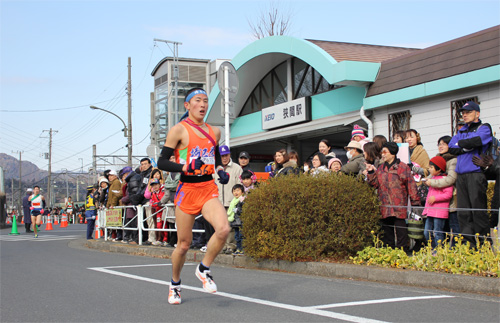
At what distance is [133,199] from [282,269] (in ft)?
21.1

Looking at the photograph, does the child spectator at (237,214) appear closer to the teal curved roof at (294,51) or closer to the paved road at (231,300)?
the paved road at (231,300)

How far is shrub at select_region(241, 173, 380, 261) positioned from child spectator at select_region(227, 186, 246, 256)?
124 centimetres

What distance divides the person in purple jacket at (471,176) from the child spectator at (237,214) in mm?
3817

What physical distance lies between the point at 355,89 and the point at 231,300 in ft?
42.1

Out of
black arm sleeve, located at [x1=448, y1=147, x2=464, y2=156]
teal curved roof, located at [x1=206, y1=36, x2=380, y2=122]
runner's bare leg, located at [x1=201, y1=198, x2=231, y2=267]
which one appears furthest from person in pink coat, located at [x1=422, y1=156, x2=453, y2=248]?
teal curved roof, located at [x1=206, y1=36, x2=380, y2=122]

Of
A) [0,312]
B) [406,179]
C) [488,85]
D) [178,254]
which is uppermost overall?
[488,85]

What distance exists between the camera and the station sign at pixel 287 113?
20203 mm

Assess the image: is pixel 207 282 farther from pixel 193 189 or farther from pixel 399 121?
pixel 399 121

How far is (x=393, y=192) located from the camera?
841 centimetres

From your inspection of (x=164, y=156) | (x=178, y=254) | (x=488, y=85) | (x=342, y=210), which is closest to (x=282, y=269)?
(x=342, y=210)

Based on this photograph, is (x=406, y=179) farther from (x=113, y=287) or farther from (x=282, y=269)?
(x=113, y=287)

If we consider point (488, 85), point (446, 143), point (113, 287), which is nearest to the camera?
point (113, 287)

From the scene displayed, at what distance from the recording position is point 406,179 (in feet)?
27.7

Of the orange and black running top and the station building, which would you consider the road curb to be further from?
the station building
